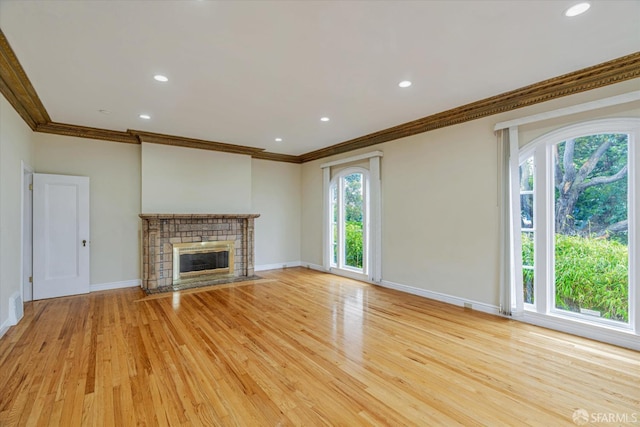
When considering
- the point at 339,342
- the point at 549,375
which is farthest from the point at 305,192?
the point at 549,375

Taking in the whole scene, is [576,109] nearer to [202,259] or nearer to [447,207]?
[447,207]

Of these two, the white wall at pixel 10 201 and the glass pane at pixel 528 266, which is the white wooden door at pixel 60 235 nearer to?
the white wall at pixel 10 201

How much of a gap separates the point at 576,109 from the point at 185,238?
643 centimetres

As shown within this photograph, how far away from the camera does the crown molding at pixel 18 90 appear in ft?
9.35

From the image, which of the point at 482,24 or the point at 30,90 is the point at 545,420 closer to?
the point at 482,24

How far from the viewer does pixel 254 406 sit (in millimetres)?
2182

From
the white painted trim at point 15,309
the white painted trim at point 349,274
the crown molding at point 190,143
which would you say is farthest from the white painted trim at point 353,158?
the white painted trim at point 15,309

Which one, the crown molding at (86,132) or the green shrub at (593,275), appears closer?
the green shrub at (593,275)

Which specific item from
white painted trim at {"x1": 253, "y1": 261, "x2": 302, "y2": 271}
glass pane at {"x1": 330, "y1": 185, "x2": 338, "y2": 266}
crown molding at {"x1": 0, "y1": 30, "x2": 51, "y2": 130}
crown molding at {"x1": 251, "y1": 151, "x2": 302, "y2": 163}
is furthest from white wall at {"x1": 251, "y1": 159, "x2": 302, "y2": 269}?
crown molding at {"x1": 0, "y1": 30, "x2": 51, "y2": 130}

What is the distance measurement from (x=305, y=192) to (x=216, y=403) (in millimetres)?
6066

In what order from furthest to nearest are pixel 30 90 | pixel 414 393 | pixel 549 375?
1. pixel 30 90
2. pixel 549 375
3. pixel 414 393

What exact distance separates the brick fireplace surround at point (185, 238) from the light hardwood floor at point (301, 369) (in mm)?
1300

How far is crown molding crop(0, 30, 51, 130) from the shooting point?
2.85 metres

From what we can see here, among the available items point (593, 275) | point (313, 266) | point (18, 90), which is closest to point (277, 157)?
point (313, 266)
